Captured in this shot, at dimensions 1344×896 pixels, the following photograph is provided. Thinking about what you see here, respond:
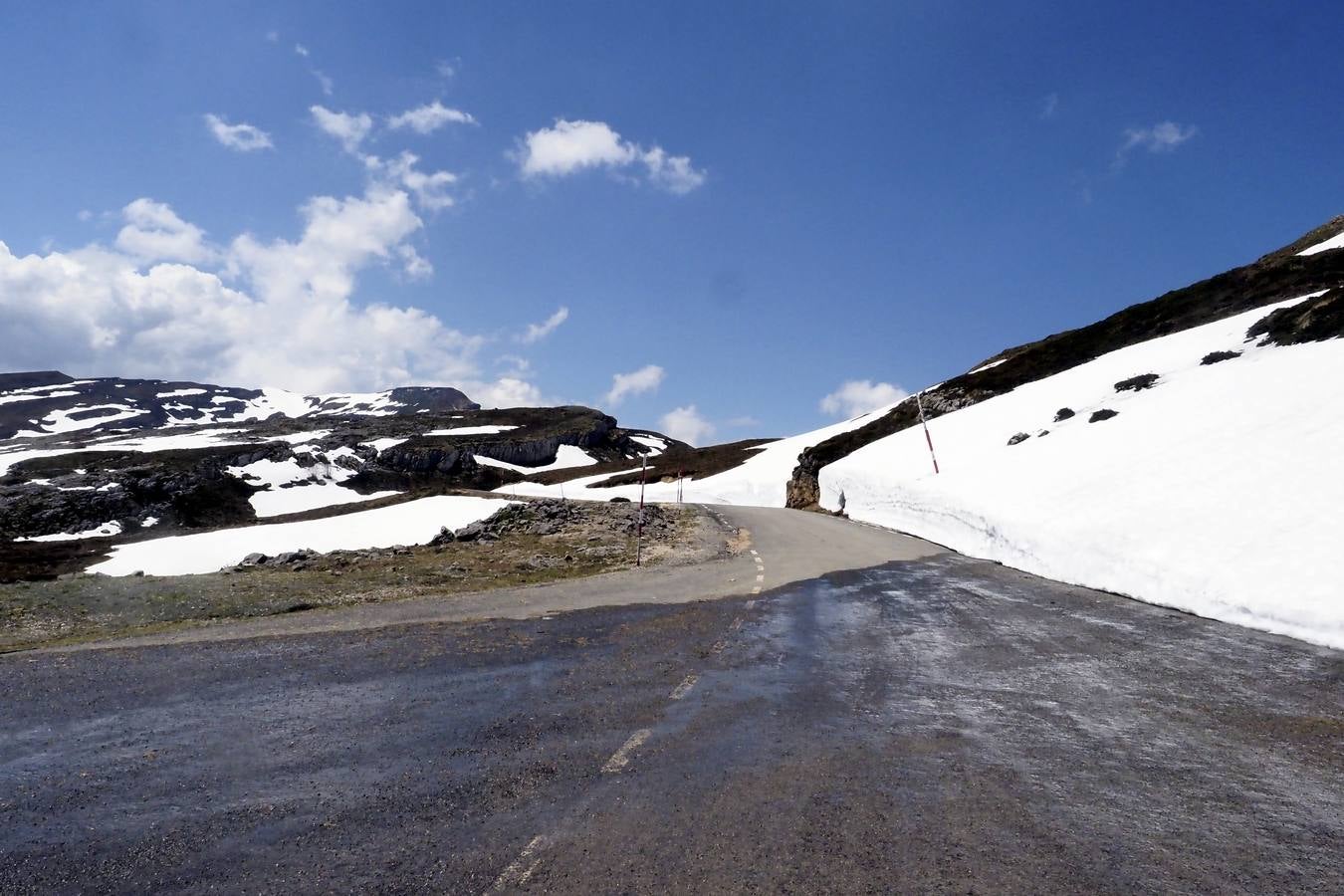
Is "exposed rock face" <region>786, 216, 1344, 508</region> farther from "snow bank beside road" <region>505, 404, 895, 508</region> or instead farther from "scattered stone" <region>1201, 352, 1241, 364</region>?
"scattered stone" <region>1201, 352, 1241, 364</region>

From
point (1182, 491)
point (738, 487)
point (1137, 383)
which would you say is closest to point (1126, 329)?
point (1137, 383)

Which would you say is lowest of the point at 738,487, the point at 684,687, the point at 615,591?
the point at 684,687

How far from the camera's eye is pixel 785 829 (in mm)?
4172

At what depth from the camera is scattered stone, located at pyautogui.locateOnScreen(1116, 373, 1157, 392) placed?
30.2 meters

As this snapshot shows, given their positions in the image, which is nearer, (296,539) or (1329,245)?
(296,539)

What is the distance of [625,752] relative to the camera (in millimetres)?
5477

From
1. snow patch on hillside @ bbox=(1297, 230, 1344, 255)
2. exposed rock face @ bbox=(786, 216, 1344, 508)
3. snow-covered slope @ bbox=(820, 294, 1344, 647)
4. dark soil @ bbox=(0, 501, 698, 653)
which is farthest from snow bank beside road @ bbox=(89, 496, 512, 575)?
snow patch on hillside @ bbox=(1297, 230, 1344, 255)

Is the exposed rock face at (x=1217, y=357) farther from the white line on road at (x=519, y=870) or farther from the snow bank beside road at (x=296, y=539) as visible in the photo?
the white line on road at (x=519, y=870)

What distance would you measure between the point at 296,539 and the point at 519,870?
96.4ft

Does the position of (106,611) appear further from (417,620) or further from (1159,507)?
(1159,507)

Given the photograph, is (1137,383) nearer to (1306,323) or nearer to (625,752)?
(1306,323)

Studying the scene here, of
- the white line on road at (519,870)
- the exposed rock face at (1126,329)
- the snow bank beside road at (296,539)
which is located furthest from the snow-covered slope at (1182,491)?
the snow bank beside road at (296,539)

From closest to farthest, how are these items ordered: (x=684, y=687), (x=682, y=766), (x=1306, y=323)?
(x=682, y=766) → (x=684, y=687) → (x=1306, y=323)

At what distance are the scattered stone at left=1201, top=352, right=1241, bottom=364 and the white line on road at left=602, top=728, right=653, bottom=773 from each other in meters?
31.7
